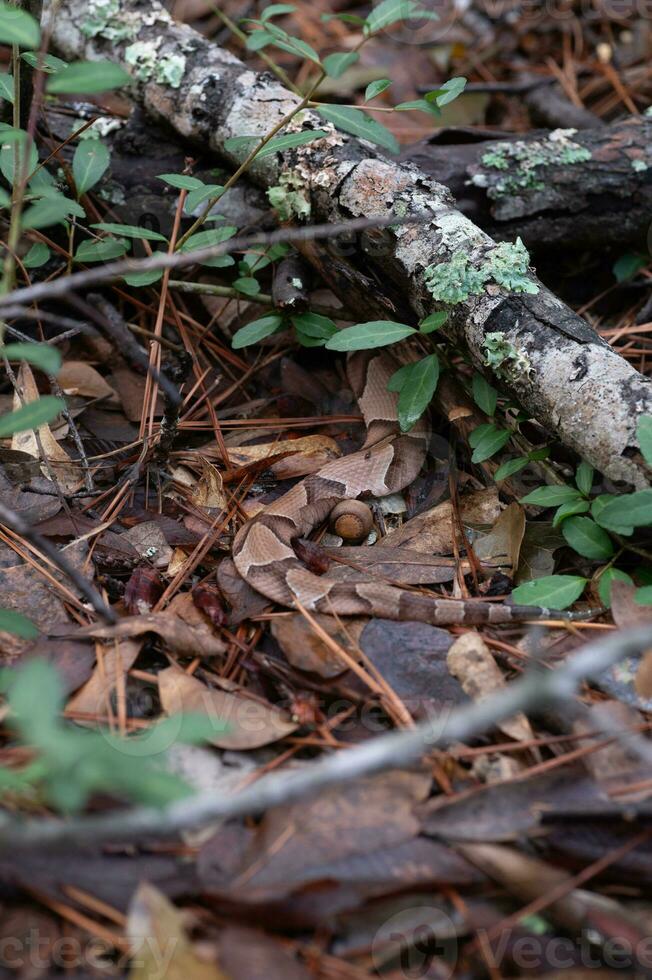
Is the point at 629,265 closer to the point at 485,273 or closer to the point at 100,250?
the point at 485,273

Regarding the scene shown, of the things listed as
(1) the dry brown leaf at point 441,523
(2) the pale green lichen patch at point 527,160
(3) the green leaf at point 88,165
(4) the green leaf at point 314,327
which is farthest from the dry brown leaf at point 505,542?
(3) the green leaf at point 88,165

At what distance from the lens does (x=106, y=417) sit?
118 inches

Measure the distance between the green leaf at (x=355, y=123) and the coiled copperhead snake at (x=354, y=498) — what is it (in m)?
0.82

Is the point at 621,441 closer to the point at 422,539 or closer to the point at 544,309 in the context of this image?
the point at 544,309

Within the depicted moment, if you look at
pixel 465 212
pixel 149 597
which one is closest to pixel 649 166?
Answer: pixel 465 212

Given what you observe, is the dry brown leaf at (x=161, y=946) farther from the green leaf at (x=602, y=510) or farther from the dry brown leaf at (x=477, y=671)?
the green leaf at (x=602, y=510)

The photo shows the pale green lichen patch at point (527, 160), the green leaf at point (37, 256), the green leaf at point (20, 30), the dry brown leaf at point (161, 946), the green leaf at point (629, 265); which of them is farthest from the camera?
the green leaf at point (629, 265)

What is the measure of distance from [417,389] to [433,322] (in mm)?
225

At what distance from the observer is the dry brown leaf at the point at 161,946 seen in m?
1.40

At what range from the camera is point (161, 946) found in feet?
4.66

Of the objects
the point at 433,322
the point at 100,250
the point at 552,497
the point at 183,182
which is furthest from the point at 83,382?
the point at 552,497

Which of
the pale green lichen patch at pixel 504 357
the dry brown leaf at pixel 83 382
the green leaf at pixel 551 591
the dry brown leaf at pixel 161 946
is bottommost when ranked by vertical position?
the dry brown leaf at pixel 83 382

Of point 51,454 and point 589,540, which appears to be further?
point 51,454

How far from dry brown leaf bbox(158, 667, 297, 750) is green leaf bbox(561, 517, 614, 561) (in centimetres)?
96
